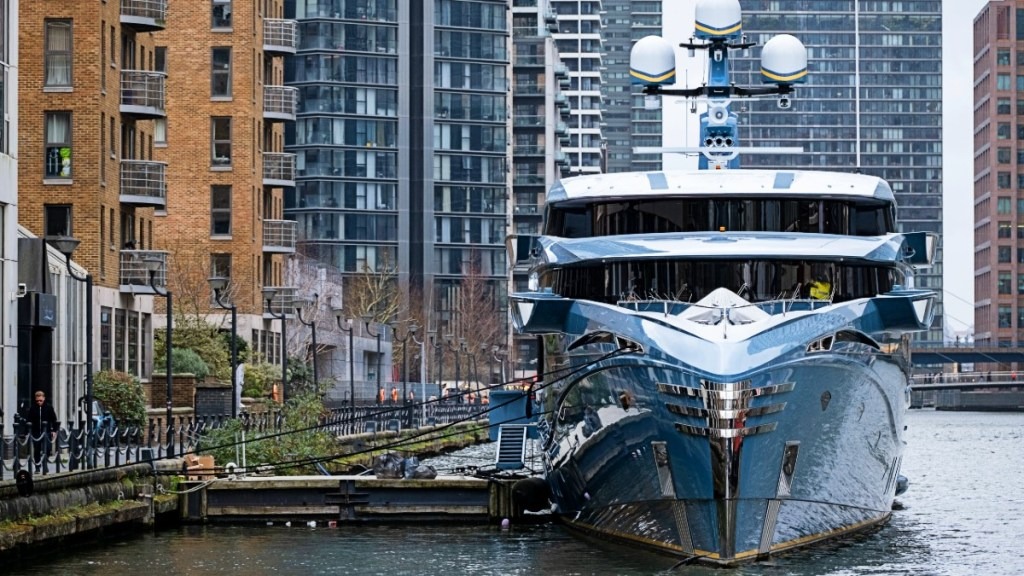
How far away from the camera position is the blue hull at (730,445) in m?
30.3

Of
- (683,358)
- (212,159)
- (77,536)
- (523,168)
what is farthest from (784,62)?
(523,168)

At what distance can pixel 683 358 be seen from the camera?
30.2 m

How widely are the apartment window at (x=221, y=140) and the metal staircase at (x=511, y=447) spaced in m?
52.3

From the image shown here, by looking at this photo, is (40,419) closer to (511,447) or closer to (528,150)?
(511,447)

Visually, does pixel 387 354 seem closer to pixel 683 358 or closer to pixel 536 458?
pixel 536 458

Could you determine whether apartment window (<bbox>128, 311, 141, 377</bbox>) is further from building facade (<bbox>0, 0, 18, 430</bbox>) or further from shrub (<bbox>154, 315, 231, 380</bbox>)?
building facade (<bbox>0, 0, 18, 430</bbox>)

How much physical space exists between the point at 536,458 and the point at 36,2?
84.4 ft

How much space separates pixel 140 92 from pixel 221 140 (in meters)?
21.5

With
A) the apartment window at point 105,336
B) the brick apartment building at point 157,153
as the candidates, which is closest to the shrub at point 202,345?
the brick apartment building at point 157,153

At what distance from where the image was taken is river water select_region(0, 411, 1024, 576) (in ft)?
110

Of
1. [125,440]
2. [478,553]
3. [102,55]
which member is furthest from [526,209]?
[478,553]

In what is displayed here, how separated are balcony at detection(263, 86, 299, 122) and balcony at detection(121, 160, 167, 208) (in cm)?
2484

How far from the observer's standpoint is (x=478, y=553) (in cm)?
3666

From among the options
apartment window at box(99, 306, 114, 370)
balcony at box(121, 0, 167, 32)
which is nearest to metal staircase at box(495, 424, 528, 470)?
apartment window at box(99, 306, 114, 370)
